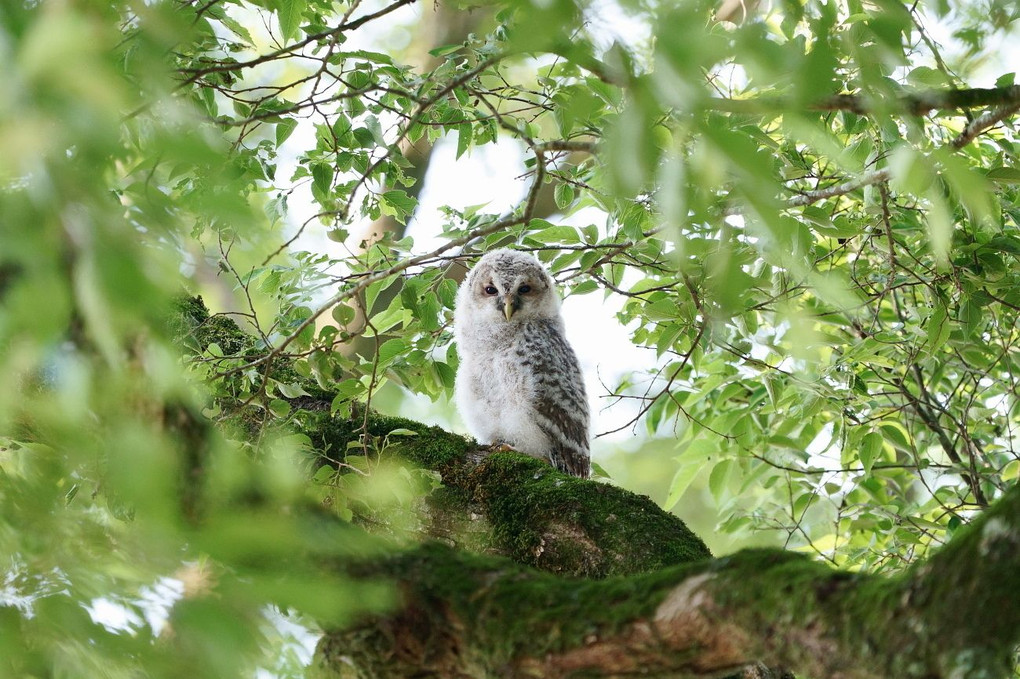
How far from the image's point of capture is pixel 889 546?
13.0ft

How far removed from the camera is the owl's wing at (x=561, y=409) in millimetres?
4613

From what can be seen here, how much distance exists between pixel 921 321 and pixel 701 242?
7.34 feet

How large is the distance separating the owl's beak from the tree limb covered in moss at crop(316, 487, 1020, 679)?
3279 mm

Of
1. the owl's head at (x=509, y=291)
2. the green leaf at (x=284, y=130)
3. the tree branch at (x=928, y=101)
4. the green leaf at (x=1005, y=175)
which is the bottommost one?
the tree branch at (x=928, y=101)

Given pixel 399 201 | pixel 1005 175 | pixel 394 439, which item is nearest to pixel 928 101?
pixel 1005 175

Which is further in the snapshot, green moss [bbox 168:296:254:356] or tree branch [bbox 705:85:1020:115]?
green moss [bbox 168:296:254:356]

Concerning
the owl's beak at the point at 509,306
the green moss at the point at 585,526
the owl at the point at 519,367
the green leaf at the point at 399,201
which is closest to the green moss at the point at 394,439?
the green moss at the point at 585,526

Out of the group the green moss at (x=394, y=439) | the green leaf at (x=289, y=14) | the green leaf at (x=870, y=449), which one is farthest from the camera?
the green leaf at (x=870, y=449)

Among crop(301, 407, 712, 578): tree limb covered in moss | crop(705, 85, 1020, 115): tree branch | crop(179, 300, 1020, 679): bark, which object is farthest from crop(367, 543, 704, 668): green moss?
crop(301, 407, 712, 578): tree limb covered in moss

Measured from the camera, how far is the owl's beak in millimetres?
4941

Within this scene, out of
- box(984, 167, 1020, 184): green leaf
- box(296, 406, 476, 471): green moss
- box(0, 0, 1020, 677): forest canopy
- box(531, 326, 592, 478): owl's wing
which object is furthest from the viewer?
box(531, 326, 592, 478): owl's wing

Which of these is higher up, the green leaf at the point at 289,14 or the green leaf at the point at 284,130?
the green leaf at the point at 289,14

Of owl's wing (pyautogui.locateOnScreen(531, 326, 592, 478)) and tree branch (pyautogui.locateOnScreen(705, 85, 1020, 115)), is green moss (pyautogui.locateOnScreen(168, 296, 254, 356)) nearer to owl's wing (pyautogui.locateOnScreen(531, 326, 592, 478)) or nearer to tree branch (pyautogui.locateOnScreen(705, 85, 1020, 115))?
owl's wing (pyautogui.locateOnScreen(531, 326, 592, 478))

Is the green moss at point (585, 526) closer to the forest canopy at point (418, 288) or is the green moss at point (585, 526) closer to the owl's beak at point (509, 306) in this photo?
the forest canopy at point (418, 288)
